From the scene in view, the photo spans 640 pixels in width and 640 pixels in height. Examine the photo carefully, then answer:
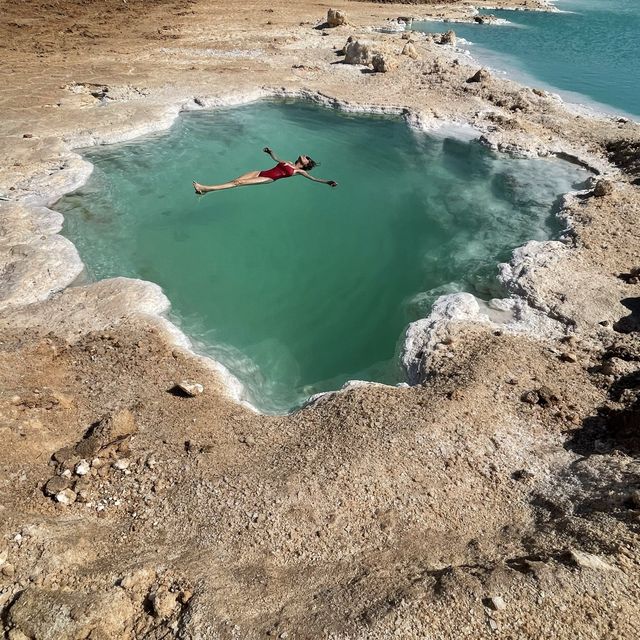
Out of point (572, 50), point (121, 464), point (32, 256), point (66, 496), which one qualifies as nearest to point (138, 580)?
point (66, 496)

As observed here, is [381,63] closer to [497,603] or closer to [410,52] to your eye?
[410,52]

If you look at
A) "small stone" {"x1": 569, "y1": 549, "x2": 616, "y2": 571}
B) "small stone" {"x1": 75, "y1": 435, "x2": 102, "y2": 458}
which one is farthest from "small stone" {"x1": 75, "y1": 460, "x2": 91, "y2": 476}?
"small stone" {"x1": 569, "y1": 549, "x2": 616, "y2": 571}

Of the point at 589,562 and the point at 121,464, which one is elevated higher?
the point at 589,562

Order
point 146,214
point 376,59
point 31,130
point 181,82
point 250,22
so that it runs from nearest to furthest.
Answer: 1. point 146,214
2. point 31,130
3. point 181,82
4. point 376,59
5. point 250,22

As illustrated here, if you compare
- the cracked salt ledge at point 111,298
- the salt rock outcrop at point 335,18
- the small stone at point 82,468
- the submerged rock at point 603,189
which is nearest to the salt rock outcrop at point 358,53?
the salt rock outcrop at point 335,18

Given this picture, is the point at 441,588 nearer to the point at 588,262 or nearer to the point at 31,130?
the point at 588,262

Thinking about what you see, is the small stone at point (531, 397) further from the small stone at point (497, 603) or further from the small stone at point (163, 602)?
the small stone at point (163, 602)

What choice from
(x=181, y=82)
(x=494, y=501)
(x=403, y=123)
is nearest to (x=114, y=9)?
(x=181, y=82)
